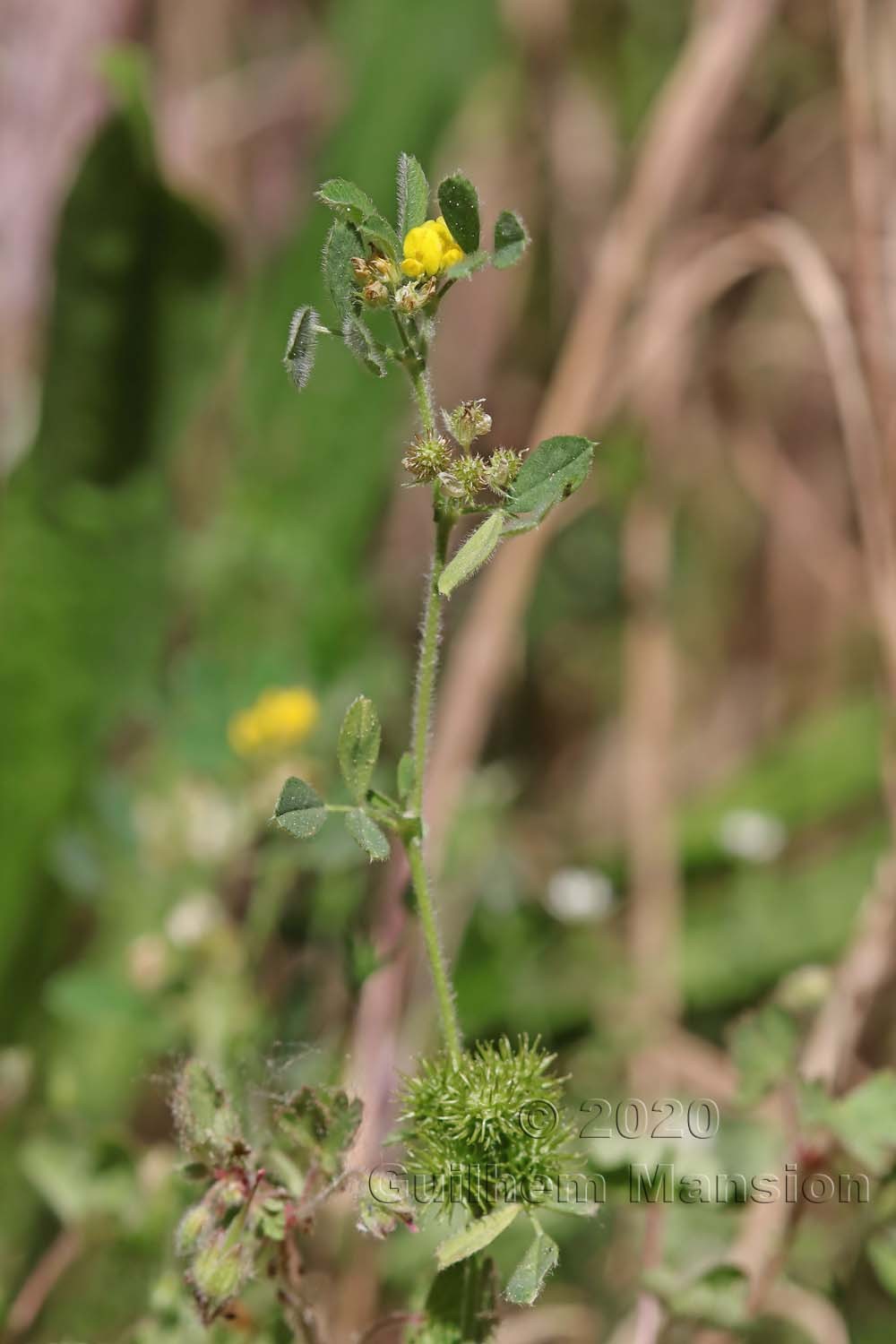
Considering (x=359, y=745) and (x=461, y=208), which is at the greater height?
(x=461, y=208)

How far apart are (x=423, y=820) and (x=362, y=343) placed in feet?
0.59

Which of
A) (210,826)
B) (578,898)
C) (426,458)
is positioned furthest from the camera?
(578,898)

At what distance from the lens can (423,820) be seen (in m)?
0.53

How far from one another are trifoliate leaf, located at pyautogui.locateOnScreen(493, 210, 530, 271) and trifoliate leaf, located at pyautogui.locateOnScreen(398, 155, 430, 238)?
36 millimetres

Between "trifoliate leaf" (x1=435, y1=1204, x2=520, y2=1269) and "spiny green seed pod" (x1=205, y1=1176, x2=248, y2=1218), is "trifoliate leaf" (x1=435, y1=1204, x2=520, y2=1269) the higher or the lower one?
the lower one

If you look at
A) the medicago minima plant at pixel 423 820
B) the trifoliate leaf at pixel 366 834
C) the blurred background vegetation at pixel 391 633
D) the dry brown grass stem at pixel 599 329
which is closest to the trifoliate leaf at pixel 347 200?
the medicago minima plant at pixel 423 820

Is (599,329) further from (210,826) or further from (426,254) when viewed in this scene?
(426,254)

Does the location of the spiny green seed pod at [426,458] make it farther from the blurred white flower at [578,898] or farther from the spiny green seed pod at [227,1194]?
the blurred white flower at [578,898]

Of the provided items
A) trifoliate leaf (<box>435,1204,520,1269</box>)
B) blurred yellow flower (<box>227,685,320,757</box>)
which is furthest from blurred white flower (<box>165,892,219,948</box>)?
trifoliate leaf (<box>435,1204,520,1269</box>)

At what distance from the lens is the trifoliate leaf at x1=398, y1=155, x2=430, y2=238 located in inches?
20.5

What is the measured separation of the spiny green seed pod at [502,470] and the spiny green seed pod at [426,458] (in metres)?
0.02

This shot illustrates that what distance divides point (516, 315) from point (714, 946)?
0.99 meters

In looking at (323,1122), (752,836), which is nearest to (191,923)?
(323,1122)

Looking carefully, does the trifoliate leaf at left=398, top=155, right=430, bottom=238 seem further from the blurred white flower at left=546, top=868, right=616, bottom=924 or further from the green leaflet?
the blurred white flower at left=546, top=868, right=616, bottom=924
